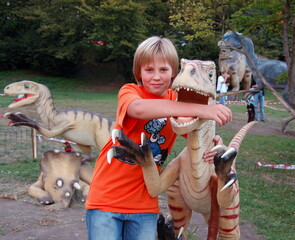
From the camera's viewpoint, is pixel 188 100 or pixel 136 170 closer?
pixel 188 100

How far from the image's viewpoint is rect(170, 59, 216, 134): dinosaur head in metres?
1.82

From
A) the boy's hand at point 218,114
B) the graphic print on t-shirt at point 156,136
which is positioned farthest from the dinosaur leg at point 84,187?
the boy's hand at point 218,114

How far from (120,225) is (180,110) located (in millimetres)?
850

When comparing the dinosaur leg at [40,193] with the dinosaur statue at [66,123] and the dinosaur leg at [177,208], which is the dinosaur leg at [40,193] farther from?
the dinosaur leg at [177,208]

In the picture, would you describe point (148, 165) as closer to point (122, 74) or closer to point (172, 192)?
point (172, 192)

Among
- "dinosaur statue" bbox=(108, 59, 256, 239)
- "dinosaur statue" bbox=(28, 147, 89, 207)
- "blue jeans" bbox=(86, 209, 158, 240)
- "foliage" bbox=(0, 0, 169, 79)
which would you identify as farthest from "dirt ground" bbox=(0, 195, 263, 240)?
"foliage" bbox=(0, 0, 169, 79)

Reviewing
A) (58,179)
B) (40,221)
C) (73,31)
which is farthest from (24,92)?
(73,31)

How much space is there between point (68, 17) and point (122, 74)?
4916 mm

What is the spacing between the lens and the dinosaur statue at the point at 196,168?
6.09ft

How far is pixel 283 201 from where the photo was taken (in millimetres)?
5395

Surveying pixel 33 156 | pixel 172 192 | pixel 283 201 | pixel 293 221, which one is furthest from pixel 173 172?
pixel 33 156

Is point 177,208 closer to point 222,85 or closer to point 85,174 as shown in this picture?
point 85,174

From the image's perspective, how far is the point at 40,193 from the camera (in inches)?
204

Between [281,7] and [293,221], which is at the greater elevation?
[281,7]
